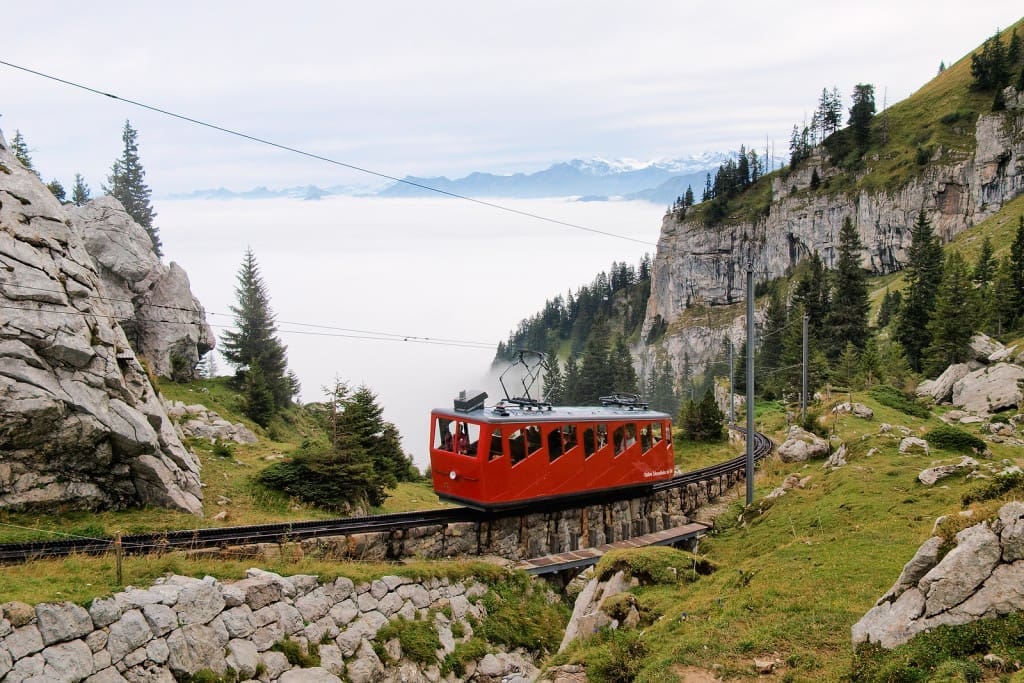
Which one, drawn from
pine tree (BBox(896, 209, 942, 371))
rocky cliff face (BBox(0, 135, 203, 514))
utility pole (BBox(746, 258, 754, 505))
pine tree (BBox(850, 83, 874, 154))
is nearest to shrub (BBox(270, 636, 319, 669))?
rocky cliff face (BBox(0, 135, 203, 514))

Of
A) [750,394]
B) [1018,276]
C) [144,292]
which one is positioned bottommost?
[750,394]

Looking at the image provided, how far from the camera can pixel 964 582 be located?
8883mm

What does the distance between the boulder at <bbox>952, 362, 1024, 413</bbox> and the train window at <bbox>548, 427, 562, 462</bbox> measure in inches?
959

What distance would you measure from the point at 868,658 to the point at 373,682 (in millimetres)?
9579

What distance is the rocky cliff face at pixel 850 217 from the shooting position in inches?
5226

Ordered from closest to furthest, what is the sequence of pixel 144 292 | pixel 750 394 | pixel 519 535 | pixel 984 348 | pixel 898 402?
1. pixel 519 535
2. pixel 750 394
3. pixel 898 402
4. pixel 144 292
5. pixel 984 348

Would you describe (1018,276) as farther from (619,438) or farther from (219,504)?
(219,504)

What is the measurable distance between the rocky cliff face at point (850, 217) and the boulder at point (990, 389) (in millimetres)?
89717

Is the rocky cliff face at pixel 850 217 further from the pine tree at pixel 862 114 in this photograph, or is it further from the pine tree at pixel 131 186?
the pine tree at pixel 131 186

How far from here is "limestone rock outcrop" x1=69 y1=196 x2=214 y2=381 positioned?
3538 cm

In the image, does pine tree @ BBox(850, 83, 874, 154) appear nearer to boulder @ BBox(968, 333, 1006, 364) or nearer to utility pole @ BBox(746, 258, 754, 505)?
boulder @ BBox(968, 333, 1006, 364)

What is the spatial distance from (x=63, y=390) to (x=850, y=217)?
564 ft

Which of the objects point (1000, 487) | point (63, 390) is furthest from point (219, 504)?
point (1000, 487)

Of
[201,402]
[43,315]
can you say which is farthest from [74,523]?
[201,402]
